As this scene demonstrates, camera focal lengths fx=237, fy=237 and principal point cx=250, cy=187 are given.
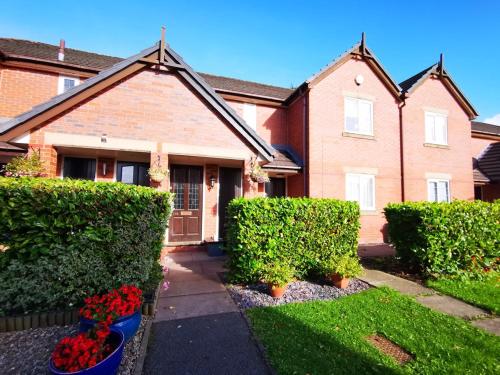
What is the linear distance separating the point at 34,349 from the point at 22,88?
1111 centimetres

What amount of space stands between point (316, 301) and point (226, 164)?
22.4 ft

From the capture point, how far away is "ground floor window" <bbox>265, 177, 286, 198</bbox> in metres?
11.9

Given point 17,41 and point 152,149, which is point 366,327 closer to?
point 152,149

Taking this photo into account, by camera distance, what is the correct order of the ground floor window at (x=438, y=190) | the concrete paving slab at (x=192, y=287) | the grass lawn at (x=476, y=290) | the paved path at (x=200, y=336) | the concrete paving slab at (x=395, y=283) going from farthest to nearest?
the ground floor window at (x=438, y=190)
the concrete paving slab at (x=395, y=283)
the concrete paving slab at (x=192, y=287)
the grass lawn at (x=476, y=290)
the paved path at (x=200, y=336)

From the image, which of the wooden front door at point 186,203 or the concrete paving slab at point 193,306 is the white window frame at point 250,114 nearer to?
the wooden front door at point 186,203

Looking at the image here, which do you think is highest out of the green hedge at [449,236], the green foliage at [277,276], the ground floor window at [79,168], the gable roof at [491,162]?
the gable roof at [491,162]

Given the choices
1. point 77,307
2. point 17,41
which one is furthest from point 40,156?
point 17,41

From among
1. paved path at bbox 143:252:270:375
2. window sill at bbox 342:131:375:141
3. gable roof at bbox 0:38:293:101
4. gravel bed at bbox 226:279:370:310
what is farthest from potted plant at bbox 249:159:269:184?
window sill at bbox 342:131:375:141

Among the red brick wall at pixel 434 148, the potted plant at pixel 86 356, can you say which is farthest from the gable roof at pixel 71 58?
the potted plant at pixel 86 356

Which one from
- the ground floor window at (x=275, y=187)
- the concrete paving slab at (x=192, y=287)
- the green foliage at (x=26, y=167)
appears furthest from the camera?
the ground floor window at (x=275, y=187)

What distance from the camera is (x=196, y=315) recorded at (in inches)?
171

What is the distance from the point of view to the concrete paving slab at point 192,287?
5.34 metres

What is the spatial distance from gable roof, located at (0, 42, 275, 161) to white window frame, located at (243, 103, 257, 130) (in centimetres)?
394

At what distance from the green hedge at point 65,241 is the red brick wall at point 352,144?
312 inches
